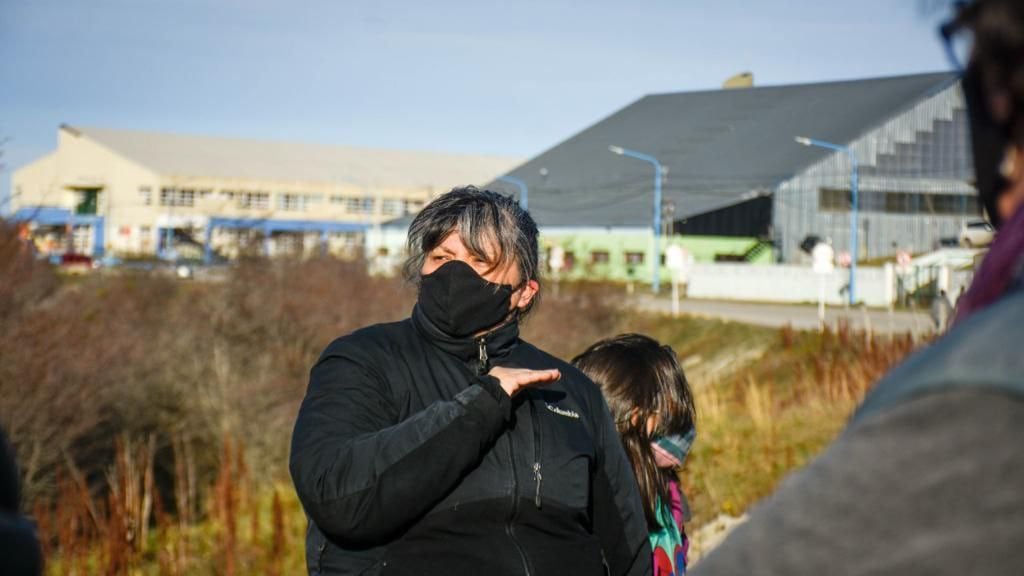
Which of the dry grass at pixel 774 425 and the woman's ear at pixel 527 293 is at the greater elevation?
the woman's ear at pixel 527 293

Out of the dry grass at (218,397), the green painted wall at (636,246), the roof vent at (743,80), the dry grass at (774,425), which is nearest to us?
the dry grass at (218,397)

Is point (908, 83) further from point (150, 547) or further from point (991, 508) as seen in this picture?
point (991, 508)

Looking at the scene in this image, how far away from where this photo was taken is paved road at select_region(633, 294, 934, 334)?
2955 cm

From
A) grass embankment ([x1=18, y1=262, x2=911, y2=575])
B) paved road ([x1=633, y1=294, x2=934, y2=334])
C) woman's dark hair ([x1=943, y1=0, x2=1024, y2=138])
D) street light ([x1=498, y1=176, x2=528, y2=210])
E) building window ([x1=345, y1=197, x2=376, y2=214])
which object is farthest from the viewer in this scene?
building window ([x1=345, y1=197, x2=376, y2=214])

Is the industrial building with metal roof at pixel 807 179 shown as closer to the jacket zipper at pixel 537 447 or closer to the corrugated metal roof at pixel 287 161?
the corrugated metal roof at pixel 287 161

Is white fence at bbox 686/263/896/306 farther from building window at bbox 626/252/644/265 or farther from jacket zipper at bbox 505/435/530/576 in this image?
jacket zipper at bbox 505/435/530/576

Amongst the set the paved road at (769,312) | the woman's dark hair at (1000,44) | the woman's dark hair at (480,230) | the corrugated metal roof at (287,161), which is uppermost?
the corrugated metal roof at (287,161)

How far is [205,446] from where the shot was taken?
2027 cm

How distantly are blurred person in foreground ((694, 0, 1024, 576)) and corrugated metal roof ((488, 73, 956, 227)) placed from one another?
48822mm

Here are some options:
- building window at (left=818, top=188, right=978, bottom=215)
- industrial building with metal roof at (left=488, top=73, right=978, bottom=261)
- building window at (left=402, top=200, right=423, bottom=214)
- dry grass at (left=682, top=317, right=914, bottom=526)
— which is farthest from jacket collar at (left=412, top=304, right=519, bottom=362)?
building window at (left=402, top=200, right=423, bottom=214)

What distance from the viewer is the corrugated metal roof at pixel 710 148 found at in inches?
2138

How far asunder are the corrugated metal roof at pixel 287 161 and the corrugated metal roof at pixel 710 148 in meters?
23.0

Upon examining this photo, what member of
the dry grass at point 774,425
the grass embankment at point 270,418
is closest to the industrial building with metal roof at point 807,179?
the grass embankment at point 270,418

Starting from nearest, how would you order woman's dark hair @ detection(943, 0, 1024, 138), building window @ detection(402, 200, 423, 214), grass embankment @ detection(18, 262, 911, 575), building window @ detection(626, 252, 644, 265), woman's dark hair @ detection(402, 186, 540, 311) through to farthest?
woman's dark hair @ detection(943, 0, 1024, 138), woman's dark hair @ detection(402, 186, 540, 311), grass embankment @ detection(18, 262, 911, 575), building window @ detection(626, 252, 644, 265), building window @ detection(402, 200, 423, 214)
